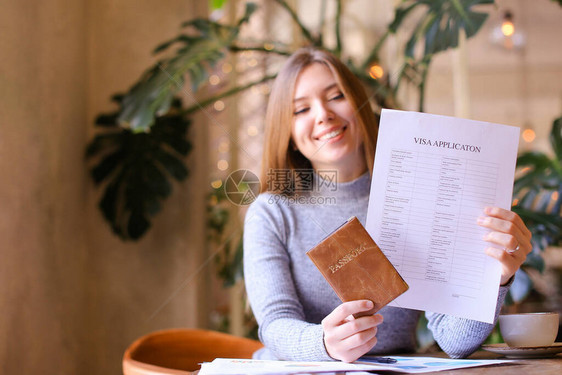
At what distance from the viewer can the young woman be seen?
92 cm

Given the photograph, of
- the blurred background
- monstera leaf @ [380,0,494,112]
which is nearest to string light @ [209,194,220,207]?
the blurred background

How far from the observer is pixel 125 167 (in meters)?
1.94

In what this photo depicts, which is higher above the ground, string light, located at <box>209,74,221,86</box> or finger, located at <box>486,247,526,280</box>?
string light, located at <box>209,74,221,86</box>

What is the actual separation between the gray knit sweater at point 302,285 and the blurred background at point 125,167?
33 centimetres

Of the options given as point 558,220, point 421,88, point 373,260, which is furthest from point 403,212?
point 421,88

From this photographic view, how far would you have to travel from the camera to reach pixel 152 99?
68.5 inches

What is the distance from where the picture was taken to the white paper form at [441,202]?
2.38ft

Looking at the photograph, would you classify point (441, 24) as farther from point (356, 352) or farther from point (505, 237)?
point (356, 352)

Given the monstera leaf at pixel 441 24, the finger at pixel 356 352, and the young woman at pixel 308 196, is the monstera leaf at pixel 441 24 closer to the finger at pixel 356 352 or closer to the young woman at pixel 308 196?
the young woman at pixel 308 196

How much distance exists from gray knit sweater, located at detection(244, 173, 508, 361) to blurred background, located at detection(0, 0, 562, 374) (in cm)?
33

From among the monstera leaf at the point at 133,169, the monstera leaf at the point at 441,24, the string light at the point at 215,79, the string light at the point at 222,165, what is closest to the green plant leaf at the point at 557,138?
the monstera leaf at the point at 441,24

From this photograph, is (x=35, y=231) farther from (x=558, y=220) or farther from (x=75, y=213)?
(x=558, y=220)

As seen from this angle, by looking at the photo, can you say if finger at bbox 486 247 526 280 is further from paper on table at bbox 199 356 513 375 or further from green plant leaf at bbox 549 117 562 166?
green plant leaf at bbox 549 117 562 166

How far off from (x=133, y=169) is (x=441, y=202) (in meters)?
1.45
